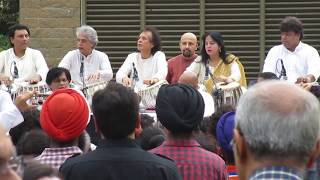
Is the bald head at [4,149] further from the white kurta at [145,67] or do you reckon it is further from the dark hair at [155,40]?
the dark hair at [155,40]

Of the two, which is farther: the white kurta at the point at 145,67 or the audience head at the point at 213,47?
the white kurta at the point at 145,67

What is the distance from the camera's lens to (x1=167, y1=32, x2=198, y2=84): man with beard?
36.6 feet

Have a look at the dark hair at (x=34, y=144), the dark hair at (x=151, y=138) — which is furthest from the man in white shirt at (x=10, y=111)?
the dark hair at (x=34, y=144)

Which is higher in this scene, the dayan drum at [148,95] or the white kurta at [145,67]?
the white kurta at [145,67]

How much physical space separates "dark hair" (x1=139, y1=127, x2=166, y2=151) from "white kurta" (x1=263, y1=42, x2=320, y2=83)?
5.42 m

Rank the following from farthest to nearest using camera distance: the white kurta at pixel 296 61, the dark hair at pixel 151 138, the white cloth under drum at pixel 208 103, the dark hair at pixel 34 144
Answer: the white kurta at pixel 296 61
the white cloth under drum at pixel 208 103
the dark hair at pixel 151 138
the dark hair at pixel 34 144

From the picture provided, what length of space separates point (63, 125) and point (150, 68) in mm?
6558

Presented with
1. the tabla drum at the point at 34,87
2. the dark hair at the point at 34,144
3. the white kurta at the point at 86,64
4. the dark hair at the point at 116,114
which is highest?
the dark hair at the point at 116,114

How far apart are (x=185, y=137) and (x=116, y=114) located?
27.7 inches

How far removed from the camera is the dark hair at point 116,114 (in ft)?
12.9

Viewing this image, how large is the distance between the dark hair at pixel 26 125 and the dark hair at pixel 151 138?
1067 millimetres

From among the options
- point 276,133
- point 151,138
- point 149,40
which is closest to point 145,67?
point 149,40

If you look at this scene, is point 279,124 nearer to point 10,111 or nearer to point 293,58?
point 10,111

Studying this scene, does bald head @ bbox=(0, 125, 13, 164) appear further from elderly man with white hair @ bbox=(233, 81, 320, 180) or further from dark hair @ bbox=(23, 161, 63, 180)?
elderly man with white hair @ bbox=(233, 81, 320, 180)
